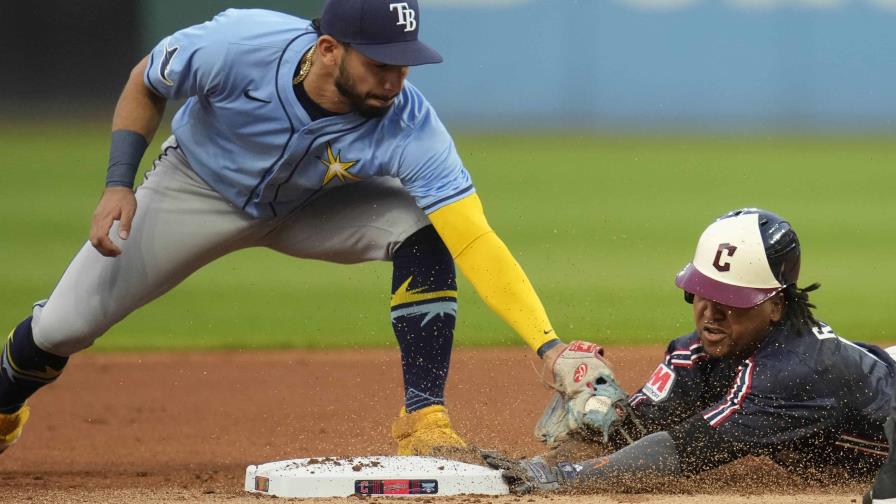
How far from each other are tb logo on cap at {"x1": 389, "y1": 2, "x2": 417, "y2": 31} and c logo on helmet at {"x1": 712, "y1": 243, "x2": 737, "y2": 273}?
3.80ft

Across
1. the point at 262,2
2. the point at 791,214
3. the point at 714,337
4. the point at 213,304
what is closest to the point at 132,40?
the point at 262,2

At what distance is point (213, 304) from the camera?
888cm

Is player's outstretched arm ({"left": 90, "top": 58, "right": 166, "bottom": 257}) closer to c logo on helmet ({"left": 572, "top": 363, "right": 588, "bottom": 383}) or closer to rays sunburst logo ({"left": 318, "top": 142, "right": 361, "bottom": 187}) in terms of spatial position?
rays sunburst logo ({"left": 318, "top": 142, "right": 361, "bottom": 187})

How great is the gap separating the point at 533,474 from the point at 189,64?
166 cm

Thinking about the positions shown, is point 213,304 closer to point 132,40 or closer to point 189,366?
point 189,366

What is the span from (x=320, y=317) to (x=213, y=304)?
0.98 metres

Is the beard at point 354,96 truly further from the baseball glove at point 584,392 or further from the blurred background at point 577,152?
the blurred background at point 577,152

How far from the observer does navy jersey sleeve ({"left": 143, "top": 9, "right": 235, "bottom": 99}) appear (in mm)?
3807

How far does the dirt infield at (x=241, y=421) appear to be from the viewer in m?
3.74

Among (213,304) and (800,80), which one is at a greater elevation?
(213,304)

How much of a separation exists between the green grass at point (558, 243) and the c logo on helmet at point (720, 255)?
12.5 feet

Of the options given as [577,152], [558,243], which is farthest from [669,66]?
[558,243]

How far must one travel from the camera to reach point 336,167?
3.86 m

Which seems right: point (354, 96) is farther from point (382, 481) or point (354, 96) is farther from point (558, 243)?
point (558, 243)
